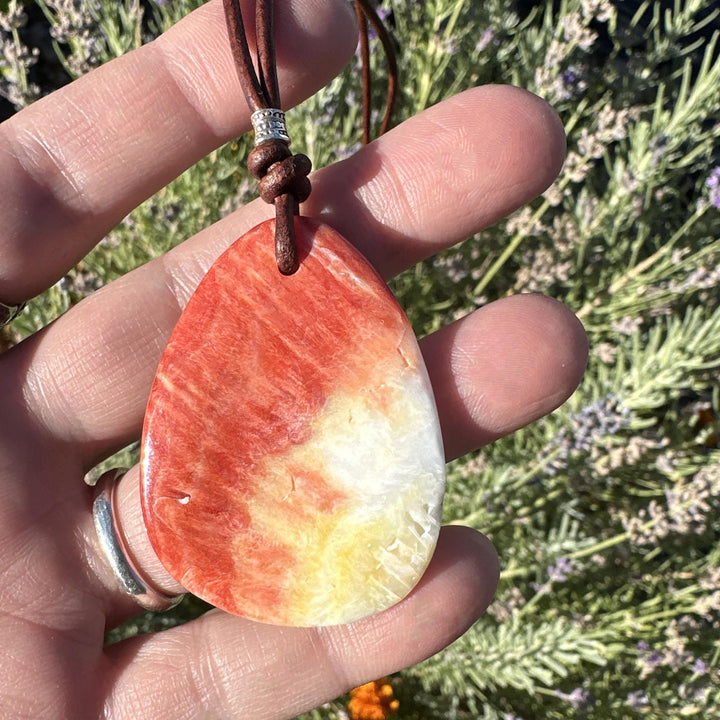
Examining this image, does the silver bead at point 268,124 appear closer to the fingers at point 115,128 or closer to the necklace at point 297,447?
the necklace at point 297,447

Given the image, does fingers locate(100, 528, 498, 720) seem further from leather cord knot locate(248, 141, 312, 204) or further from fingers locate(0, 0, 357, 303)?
fingers locate(0, 0, 357, 303)

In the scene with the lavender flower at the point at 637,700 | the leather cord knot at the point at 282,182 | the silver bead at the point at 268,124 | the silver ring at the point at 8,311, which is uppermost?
the silver bead at the point at 268,124

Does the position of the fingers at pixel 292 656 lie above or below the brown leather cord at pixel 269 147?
below

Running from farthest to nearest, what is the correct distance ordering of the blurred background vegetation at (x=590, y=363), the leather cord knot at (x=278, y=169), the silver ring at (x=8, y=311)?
the blurred background vegetation at (x=590, y=363), the silver ring at (x=8, y=311), the leather cord knot at (x=278, y=169)

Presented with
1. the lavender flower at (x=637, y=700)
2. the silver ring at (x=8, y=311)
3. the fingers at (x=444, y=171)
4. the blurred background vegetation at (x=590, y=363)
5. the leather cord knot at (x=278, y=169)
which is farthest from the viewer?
the blurred background vegetation at (x=590, y=363)

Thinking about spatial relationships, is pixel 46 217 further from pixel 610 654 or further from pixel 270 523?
pixel 610 654

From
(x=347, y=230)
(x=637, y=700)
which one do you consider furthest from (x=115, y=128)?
(x=637, y=700)

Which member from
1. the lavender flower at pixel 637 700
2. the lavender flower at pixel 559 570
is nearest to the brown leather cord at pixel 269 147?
the lavender flower at pixel 559 570

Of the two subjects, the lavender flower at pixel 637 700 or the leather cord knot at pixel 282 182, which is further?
the lavender flower at pixel 637 700

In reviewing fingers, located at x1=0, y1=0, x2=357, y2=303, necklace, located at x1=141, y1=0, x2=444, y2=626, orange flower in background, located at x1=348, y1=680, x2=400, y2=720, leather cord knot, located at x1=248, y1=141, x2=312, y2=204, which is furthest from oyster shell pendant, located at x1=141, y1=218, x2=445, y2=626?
orange flower in background, located at x1=348, y1=680, x2=400, y2=720
